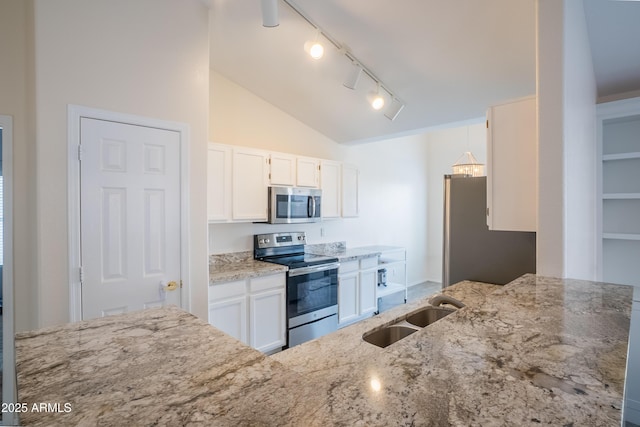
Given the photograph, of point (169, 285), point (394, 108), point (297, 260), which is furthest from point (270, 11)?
point (297, 260)

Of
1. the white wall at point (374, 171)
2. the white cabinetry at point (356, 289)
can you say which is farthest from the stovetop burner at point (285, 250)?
the white cabinetry at point (356, 289)

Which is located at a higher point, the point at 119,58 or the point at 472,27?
the point at 472,27

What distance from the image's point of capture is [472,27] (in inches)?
91.2

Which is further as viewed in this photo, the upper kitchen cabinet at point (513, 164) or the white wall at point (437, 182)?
the white wall at point (437, 182)

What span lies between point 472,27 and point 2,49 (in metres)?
3.16

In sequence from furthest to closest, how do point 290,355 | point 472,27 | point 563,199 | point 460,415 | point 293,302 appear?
point 293,302, point 472,27, point 563,199, point 290,355, point 460,415

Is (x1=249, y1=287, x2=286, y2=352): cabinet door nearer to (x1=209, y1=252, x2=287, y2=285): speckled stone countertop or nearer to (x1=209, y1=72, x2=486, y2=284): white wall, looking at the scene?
(x1=209, y1=252, x2=287, y2=285): speckled stone countertop

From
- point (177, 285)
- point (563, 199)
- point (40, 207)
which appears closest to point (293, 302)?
point (177, 285)

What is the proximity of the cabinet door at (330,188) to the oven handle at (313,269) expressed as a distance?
72 centimetres

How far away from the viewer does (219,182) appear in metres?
3.12

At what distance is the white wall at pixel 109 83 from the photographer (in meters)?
1.87

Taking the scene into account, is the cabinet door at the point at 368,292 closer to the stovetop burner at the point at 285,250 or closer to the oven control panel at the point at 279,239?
the stovetop burner at the point at 285,250

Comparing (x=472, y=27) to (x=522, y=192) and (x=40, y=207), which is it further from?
(x=40, y=207)

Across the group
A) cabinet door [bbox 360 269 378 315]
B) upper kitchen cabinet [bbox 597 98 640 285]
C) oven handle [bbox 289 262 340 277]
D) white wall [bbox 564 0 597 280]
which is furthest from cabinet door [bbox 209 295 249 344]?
upper kitchen cabinet [bbox 597 98 640 285]
